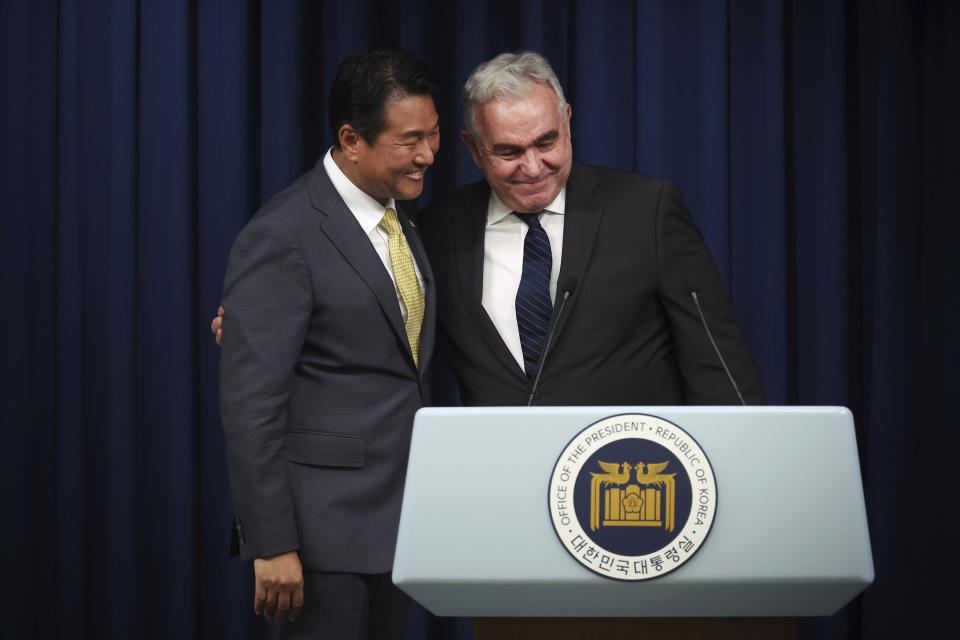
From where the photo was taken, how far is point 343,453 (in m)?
1.47

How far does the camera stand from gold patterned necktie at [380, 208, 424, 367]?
1535 mm

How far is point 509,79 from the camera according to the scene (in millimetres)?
1628

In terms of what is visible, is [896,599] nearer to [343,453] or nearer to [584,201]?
[584,201]

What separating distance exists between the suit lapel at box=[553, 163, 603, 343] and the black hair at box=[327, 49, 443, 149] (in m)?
0.32

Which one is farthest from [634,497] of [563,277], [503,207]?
[503,207]

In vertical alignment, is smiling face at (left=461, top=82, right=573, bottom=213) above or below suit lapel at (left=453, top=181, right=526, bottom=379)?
above

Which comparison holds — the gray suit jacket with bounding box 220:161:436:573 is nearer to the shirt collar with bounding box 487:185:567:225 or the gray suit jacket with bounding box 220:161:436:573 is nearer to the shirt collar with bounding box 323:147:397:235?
the shirt collar with bounding box 323:147:397:235

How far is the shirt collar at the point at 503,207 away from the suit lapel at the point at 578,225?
17mm

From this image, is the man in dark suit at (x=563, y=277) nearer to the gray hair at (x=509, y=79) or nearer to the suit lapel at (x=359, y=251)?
the gray hair at (x=509, y=79)

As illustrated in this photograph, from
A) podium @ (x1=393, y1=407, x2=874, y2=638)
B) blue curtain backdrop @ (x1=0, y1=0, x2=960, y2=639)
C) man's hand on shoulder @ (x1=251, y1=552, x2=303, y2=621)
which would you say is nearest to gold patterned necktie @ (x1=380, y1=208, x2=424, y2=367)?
man's hand on shoulder @ (x1=251, y1=552, x2=303, y2=621)

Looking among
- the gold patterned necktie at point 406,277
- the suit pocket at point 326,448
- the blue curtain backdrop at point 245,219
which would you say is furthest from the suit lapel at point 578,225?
the blue curtain backdrop at point 245,219

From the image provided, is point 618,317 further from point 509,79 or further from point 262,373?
point 262,373

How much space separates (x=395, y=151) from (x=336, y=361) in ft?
1.16

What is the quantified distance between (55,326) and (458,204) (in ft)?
4.06
